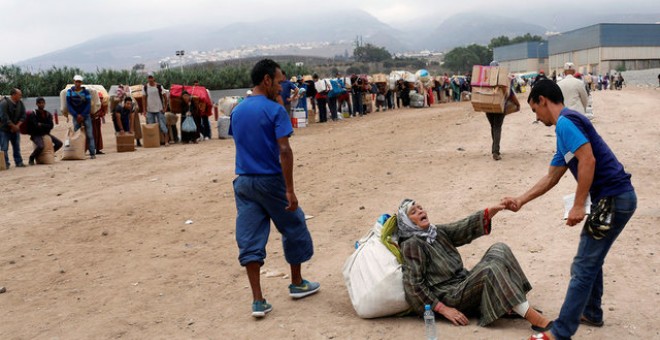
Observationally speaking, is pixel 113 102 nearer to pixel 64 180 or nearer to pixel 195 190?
pixel 64 180

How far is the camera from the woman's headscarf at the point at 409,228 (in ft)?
14.8

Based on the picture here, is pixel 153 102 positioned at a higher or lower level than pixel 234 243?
higher

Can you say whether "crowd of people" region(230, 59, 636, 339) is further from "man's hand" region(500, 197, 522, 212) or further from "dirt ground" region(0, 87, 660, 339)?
"dirt ground" region(0, 87, 660, 339)

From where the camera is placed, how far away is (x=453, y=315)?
430 cm

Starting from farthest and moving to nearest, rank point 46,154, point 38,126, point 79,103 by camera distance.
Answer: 1. point 79,103
2. point 46,154
3. point 38,126

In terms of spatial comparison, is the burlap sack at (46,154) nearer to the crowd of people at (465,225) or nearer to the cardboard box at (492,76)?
the cardboard box at (492,76)

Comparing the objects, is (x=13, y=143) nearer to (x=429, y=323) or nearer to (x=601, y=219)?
(x=429, y=323)

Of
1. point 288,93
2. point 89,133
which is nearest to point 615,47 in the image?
point 288,93

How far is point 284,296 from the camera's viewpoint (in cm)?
527

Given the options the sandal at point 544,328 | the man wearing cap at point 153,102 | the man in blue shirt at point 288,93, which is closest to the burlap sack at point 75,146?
the man wearing cap at point 153,102

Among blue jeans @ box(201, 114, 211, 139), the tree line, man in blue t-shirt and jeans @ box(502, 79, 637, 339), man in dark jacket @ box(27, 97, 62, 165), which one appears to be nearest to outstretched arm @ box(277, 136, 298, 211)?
man in blue t-shirt and jeans @ box(502, 79, 637, 339)

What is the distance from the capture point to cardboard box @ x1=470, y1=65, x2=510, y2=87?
10.1 m

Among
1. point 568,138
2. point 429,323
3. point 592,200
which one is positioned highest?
point 568,138

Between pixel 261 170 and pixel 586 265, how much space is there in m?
2.31
